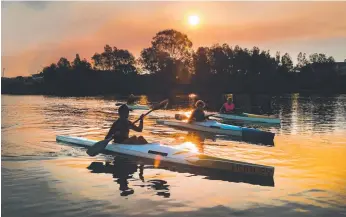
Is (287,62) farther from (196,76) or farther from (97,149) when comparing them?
(97,149)

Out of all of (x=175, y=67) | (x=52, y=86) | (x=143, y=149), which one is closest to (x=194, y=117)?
(x=143, y=149)

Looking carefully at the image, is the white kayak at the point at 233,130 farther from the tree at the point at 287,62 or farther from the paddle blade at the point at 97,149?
the tree at the point at 287,62

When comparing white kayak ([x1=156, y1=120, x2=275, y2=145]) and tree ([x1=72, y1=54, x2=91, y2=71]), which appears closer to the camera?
white kayak ([x1=156, y1=120, x2=275, y2=145])

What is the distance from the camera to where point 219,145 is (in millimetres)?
17922

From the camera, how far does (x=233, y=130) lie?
2020 cm

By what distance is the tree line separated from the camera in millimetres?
99812

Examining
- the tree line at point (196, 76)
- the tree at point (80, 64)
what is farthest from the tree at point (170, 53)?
the tree at point (80, 64)

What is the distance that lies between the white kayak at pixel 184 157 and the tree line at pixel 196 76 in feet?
273

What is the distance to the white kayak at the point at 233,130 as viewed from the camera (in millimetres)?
18578

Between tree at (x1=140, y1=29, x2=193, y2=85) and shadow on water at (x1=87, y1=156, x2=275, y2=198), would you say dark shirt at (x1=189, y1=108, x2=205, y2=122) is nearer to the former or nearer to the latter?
shadow on water at (x1=87, y1=156, x2=275, y2=198)

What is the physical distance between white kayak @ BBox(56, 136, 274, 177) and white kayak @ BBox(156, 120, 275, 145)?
622 cm

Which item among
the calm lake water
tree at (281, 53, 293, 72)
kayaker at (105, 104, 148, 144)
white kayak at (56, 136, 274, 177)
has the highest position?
tree at (281, 53, 293, 72)

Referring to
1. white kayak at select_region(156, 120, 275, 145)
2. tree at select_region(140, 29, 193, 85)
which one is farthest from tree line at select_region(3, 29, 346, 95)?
white kayak at select_region(156, 120, 275, 145)

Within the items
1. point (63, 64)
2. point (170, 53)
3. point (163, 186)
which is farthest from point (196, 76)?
point (163, 186)
